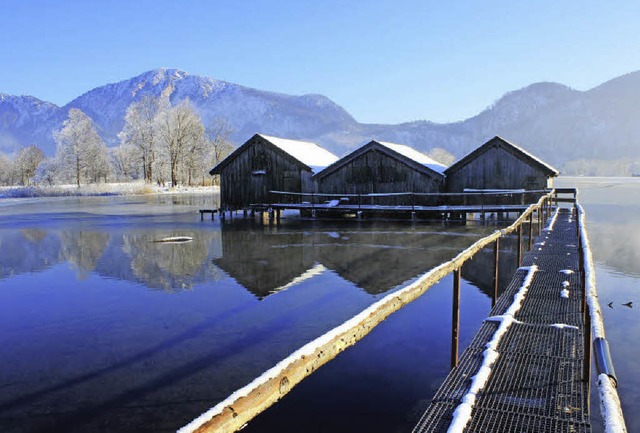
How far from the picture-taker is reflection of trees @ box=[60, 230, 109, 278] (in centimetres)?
1622

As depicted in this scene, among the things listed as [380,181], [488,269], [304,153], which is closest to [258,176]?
[304,153]

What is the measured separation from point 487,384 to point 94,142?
7962 centimetres

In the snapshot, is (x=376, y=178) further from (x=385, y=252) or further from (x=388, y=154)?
(x=385, y=252)

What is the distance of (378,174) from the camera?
3180 centimetres

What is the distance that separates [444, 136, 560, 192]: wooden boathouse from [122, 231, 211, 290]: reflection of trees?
16.4 metres

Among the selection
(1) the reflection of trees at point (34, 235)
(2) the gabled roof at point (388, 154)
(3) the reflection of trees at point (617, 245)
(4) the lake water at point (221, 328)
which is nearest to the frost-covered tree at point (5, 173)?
(1) the reflection of trees at point (34, 235)

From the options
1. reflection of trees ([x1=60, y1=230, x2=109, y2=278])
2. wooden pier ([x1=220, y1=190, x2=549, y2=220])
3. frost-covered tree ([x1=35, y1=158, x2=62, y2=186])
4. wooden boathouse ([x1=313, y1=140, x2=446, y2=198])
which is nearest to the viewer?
reflection of trees ([x1=60, y1=230, x2=109, y2=278])

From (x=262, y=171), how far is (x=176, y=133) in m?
45.6

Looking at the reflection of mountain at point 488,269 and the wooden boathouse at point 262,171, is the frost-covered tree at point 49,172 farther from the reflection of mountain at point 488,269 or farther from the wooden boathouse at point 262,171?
the reflection of mountain at point 488,269

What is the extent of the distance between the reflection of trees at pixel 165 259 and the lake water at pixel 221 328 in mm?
80

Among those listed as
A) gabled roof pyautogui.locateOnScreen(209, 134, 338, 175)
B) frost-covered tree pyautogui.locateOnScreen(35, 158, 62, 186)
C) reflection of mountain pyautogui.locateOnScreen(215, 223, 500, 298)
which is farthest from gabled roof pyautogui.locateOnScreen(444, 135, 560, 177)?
frost-covered tree pyautogui.locateOnScreen(35, 158, 62, 186)

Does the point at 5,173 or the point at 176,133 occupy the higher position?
the point at 176,133

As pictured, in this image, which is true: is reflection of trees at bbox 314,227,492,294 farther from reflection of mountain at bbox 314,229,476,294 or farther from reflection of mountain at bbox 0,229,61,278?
reflection of mountain at bbox 0,229,61,278

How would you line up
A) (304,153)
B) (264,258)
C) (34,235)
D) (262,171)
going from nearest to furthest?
(264,258)
(34,235)
(262,171)
(304,153)
